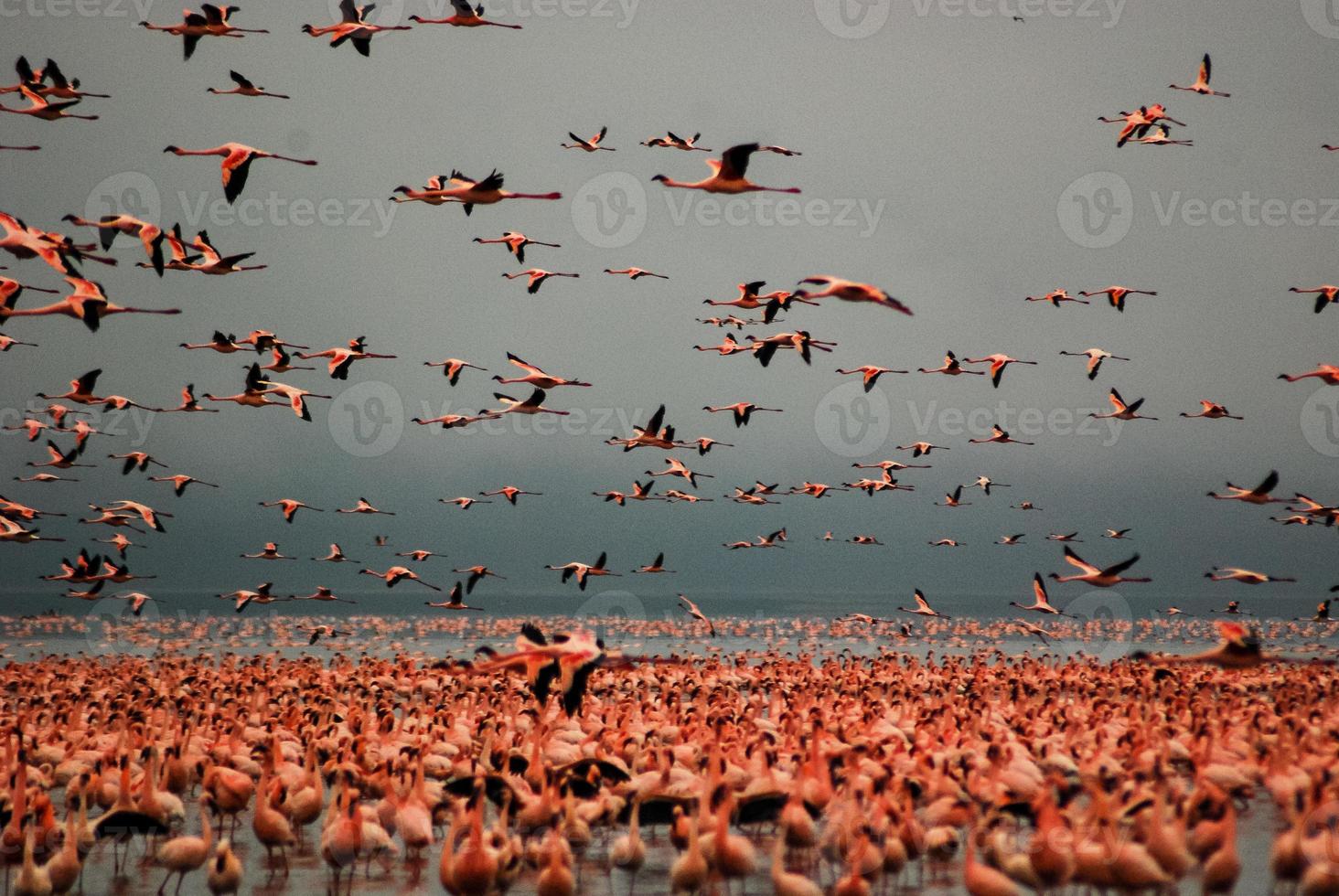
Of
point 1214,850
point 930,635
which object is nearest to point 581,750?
point 1214,850

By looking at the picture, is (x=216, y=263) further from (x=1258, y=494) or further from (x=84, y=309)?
(x=1258, y=494)

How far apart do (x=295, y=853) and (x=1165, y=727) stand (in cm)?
1557

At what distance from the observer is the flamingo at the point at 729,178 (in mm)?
19469

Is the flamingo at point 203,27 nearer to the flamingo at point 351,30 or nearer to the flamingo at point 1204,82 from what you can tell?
the flamingo at point 351,30

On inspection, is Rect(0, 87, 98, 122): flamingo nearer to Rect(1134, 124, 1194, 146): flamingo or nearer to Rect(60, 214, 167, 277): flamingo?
Rect(60, 214, 167, 277): flamingo

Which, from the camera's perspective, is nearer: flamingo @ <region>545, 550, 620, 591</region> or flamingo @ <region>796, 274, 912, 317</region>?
flamingo @ <region>796, 274, 912, 317</region>

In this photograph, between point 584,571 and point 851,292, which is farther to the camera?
point 584,571

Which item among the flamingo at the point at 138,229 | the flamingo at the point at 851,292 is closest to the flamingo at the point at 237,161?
the flamingo at the point at 138,229

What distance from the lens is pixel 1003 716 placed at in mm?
27844

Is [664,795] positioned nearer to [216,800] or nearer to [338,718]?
[216,800]

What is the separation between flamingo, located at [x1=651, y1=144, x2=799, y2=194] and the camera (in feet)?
63.9

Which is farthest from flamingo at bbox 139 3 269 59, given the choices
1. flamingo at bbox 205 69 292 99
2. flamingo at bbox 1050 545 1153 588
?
flamingo at bbox 1050 545 1153 588

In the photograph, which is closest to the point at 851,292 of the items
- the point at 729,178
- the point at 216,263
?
the point at 729,178

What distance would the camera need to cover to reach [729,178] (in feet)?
68.3
